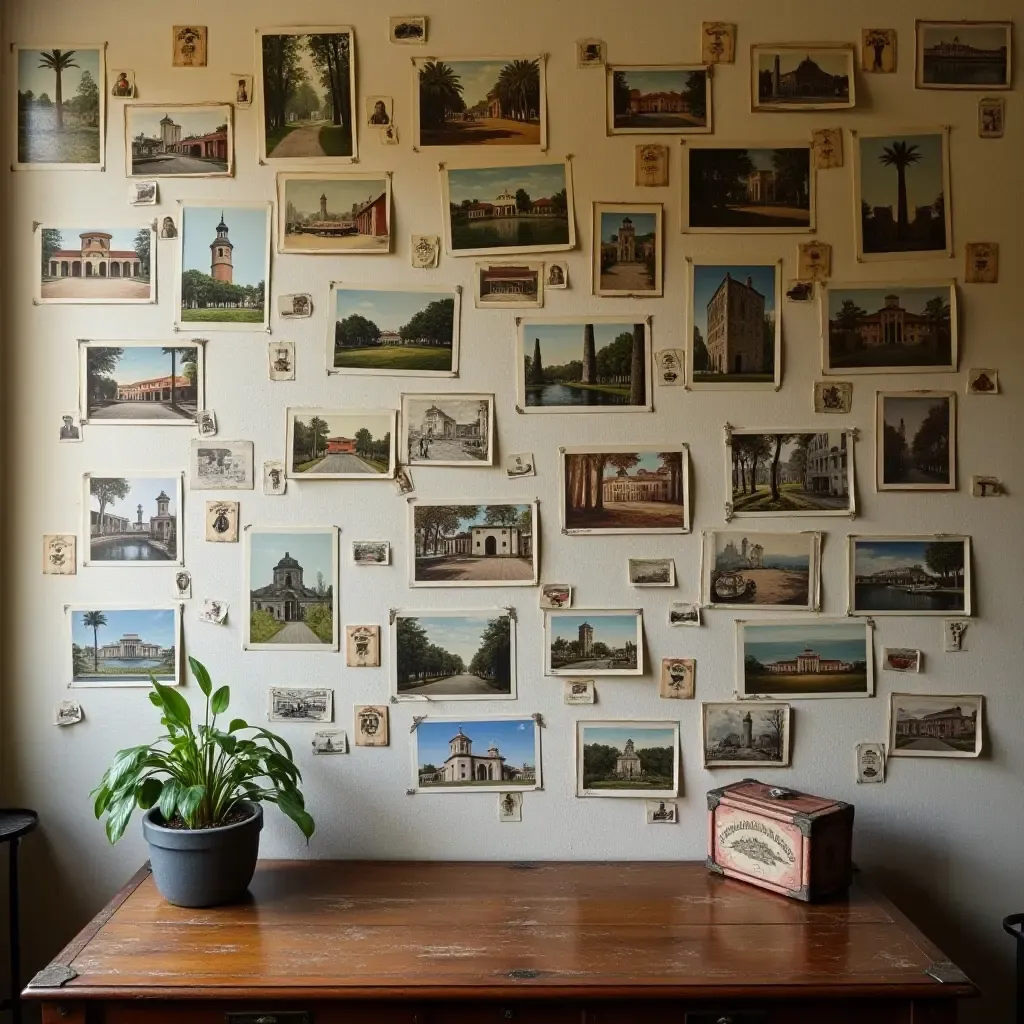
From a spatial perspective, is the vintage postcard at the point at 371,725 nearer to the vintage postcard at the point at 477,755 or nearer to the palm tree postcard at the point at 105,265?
the vintage postcard at the point at 477,755

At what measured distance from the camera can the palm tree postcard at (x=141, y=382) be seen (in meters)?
2.51

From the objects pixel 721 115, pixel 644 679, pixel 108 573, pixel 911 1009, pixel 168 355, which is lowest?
pixel 911 1009

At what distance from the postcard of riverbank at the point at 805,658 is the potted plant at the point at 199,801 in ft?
3.60

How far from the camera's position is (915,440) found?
250 centimetres

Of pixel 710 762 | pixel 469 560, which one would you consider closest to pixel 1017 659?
pixel 710 762

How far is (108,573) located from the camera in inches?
99.7

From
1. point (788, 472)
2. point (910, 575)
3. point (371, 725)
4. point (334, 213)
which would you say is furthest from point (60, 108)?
point (910, 575)

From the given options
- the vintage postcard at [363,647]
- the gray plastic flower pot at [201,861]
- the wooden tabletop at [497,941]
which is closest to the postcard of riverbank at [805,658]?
the wooden tabletop at [497,941]

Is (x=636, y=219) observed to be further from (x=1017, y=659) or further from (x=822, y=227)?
(x=1017, y=659)

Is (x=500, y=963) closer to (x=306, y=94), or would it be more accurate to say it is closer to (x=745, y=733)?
(x=745, y=733)

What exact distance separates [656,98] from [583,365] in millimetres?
662

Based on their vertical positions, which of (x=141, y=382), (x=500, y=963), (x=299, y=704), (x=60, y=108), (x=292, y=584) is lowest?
(x=500, y=963)

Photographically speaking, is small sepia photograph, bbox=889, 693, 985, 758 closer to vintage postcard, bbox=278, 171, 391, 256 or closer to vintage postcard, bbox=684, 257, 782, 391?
vintage postcard, bbox=684, 257, 782, 391

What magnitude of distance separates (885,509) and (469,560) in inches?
39.7
